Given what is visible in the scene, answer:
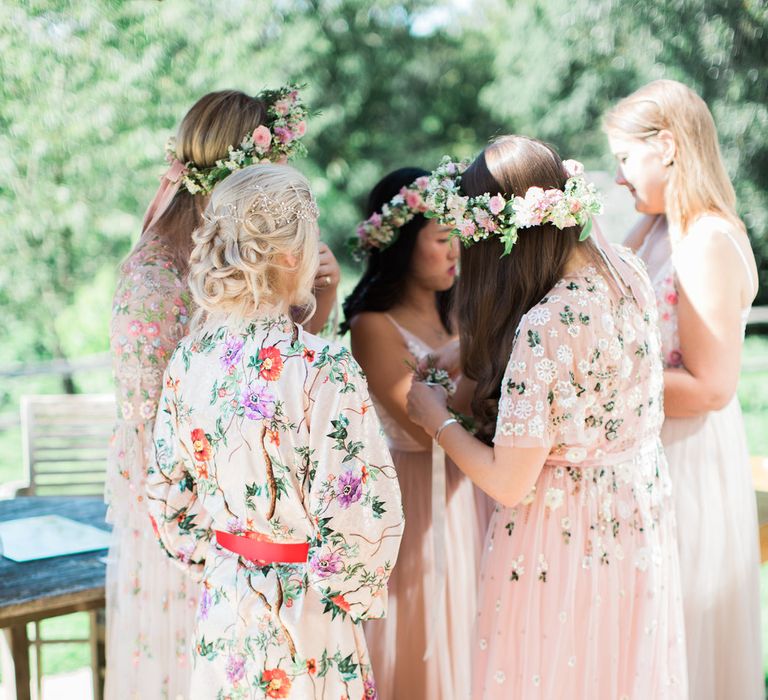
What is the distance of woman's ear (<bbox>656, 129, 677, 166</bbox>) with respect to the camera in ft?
9.37

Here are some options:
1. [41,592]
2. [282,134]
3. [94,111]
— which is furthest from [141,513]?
[94,111]

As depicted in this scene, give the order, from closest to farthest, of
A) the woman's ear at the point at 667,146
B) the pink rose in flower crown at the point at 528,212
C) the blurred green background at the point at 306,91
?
the pink rose in flower crown at the point at 528,212 < the woman's ear at the point at 667,146 < the blurred green background at the point at 306,91

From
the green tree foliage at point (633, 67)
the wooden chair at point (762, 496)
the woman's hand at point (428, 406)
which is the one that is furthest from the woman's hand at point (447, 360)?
the green tree foliage at point (633, 67)

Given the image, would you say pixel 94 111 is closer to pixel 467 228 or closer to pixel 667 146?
pixel 667 146

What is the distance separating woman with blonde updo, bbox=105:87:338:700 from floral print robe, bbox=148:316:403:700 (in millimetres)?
478

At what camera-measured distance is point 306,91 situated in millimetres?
10055

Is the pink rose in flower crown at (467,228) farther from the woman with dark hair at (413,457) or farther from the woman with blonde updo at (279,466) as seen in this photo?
the woman with dark hair at (413,457)

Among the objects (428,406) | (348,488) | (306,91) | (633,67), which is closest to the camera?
(348,488)

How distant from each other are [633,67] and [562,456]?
1112 cm

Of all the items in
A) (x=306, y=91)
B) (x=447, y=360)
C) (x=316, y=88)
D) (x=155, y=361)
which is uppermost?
(x=316, y=88)

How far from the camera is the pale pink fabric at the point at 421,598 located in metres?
2.92

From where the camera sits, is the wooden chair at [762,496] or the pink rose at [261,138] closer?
the pink rose at [261,138]

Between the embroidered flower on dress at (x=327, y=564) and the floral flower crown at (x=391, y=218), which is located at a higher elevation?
the floral flower crown at (x=391, y=218)

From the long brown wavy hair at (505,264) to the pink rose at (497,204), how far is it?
0.18 feet
